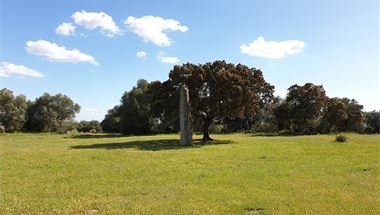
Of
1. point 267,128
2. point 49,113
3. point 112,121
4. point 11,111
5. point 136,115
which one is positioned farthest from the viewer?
point 49,113

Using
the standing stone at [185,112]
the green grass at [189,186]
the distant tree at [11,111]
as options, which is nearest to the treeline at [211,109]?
the distant tree at [11,111]

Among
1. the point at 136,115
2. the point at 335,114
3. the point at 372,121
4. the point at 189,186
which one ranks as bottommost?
the point at 189,186

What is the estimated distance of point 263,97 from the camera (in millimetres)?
49438

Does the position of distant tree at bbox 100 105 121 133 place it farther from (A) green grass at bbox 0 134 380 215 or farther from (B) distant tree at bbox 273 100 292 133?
(A) green grass at bbox 0 134 380 215

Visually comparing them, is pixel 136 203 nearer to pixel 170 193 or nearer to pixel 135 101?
pixel 170 193

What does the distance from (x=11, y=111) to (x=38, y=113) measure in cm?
812

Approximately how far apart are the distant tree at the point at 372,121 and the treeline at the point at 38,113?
5766cm

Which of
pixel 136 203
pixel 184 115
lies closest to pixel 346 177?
pixel 136 203

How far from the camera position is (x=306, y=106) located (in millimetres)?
70438

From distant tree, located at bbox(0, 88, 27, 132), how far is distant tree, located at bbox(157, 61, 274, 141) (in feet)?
171

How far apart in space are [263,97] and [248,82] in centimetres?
828

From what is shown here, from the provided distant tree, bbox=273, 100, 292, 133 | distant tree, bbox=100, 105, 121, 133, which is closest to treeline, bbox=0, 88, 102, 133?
distant tree, bbox=100, 105, 121, 133

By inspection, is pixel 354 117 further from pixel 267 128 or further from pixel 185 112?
pixel 185 112

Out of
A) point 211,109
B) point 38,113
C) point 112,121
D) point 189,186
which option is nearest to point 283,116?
point 112,121
